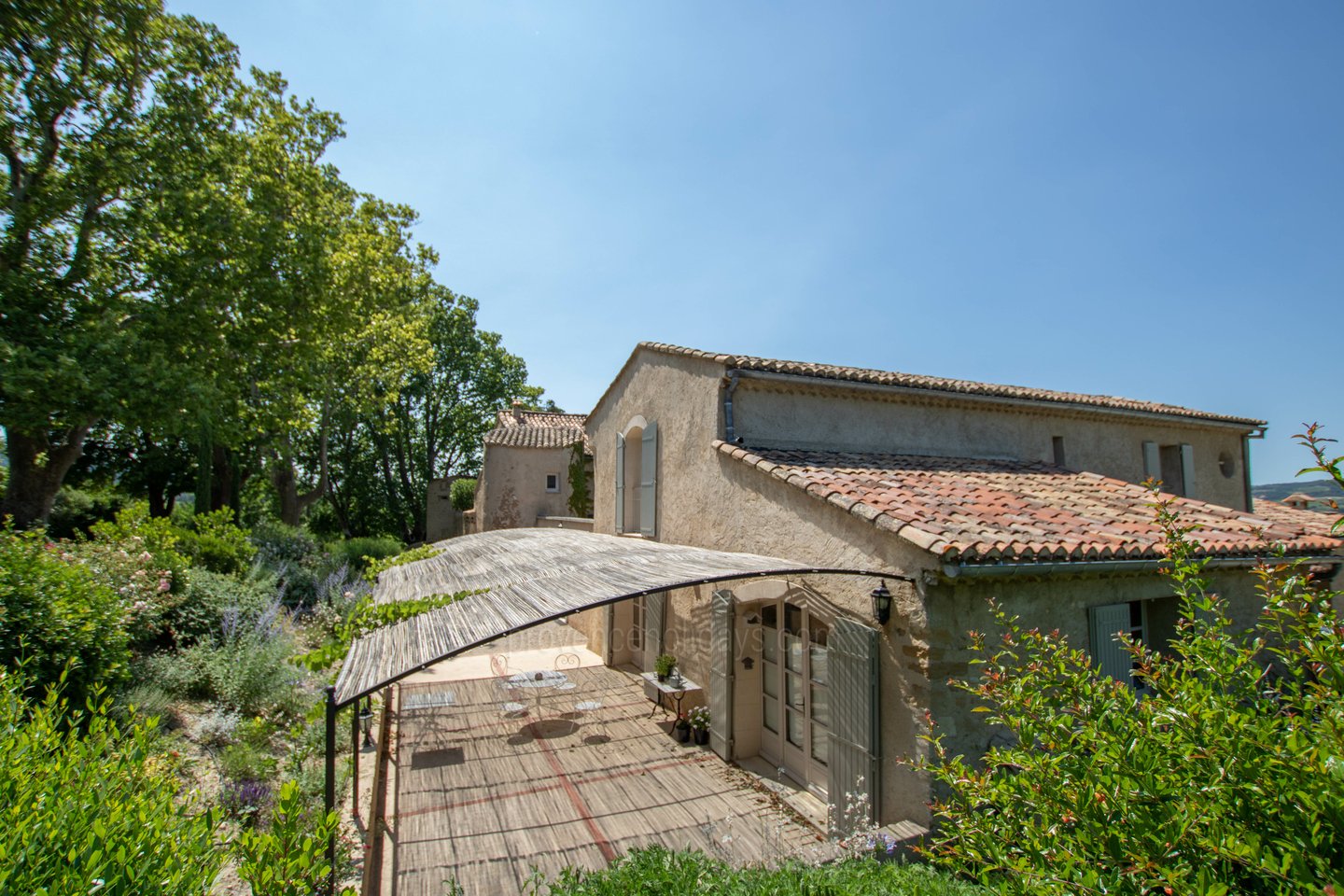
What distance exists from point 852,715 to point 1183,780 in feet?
15.1


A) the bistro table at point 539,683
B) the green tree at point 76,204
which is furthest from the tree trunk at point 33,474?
the bistro table at point 539,683

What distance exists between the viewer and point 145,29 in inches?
540

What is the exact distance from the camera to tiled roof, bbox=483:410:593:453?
25.2 m

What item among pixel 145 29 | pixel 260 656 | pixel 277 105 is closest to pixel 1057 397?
pixel 260 656

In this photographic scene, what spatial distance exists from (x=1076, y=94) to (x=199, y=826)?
34.0ft

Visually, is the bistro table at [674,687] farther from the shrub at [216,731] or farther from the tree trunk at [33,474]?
the tree trunk at [33,474]

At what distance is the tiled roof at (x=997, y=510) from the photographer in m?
6.03

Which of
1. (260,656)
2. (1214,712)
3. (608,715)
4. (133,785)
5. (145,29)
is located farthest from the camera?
(145,29)

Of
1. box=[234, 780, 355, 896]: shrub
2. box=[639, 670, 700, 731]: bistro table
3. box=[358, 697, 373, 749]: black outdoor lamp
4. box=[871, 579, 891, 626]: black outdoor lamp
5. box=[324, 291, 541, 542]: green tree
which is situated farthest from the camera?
box=[324, 291, 541, 542]: green tree

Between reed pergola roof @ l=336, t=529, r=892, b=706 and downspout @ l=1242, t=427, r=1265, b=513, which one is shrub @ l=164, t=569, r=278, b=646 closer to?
reed pergola roof @ l=336, t=529, r=892, b=706

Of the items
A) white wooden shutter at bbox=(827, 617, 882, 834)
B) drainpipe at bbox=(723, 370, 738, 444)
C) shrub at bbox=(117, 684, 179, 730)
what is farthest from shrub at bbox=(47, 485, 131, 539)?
white wooden shutter at bbox=(827, 617, 882, 834)

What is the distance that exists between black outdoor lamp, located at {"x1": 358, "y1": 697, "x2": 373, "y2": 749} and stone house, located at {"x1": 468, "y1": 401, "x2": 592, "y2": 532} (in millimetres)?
13802

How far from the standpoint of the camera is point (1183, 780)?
217 centimetres

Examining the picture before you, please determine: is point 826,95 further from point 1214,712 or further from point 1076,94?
point 1214,712
